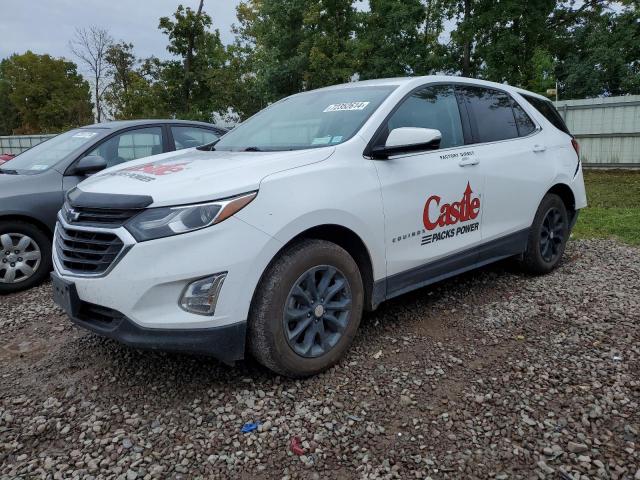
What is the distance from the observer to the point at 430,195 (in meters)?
3.35

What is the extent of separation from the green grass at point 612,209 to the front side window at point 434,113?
3.45 metres

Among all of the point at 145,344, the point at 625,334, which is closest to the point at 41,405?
the point at 145,344

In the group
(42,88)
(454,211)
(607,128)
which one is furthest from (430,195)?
(42,88)

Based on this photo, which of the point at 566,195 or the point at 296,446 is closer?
the point at 296,446

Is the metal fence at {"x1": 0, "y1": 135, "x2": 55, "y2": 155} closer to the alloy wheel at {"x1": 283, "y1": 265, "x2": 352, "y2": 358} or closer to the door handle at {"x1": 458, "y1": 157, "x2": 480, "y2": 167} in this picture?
the door handle at {"x1": 458, "y1": 157, "x2": 480, "y2": 167}

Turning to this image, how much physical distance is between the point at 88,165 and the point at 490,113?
377cm

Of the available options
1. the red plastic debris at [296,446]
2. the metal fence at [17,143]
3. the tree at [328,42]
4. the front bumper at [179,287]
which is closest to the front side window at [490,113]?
the front bumper at [179,287]

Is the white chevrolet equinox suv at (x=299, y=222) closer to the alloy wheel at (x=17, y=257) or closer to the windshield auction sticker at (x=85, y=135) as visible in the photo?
the alloy wheel at (x=17, y=257)

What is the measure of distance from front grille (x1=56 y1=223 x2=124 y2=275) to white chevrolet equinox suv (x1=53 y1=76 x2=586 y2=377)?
0.01 m

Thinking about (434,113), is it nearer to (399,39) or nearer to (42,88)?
(399,39)

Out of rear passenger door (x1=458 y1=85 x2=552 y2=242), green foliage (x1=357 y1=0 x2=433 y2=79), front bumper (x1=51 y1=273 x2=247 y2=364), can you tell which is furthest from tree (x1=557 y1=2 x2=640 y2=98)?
front bumper (x1=51 y1=273 x2=247 y2=364)

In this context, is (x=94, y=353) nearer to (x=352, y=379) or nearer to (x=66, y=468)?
(x=66, y=468)

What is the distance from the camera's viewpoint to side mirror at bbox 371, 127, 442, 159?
2998mm

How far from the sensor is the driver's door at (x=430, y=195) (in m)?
3.16
